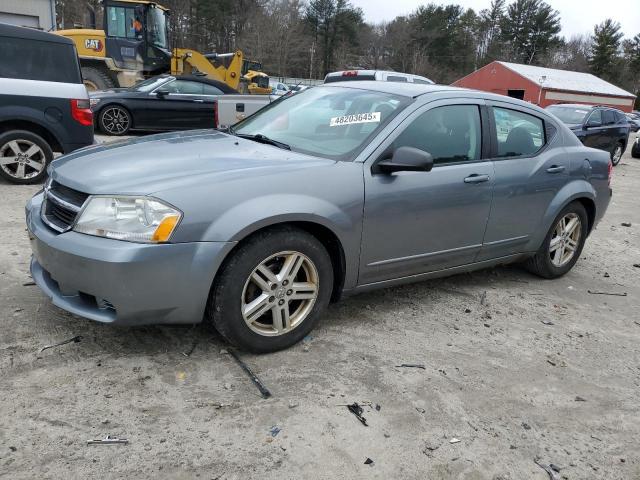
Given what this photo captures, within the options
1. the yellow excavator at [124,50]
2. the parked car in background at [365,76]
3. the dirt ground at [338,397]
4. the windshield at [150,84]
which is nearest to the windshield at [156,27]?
the yellow excavator at [124,50]

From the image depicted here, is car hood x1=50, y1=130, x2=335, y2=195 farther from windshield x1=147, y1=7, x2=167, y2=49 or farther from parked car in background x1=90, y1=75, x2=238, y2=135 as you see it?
windshield x1=147, y1=7, x2=167, y2=49

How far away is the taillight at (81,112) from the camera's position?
22.4 feet

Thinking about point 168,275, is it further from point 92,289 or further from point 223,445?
point 223,445

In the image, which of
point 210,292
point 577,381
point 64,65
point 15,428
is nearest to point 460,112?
point 577,381

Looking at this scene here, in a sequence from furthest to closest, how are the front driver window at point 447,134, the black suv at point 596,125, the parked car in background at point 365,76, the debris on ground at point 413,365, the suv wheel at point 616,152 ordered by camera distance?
the suv wheel at point 616,152 < the black suv at point 596,125 < the parked car in background at point 365,76 < the front driver window at point 447,134 < the debris on ground at point 413,365

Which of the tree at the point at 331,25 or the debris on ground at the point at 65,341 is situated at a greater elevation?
the tree at the point at 331,25

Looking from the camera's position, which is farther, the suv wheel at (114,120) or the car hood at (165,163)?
the suv wheel at (114,120)

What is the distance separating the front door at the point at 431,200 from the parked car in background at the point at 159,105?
915 centimetres

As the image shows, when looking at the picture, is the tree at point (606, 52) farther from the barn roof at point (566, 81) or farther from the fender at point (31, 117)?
the fender at point (31, 117)

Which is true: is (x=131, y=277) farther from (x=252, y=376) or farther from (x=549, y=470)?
(x=549, y=470)

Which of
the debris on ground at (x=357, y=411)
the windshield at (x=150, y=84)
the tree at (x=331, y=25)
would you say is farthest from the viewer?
the tree at (x=331, y=25)

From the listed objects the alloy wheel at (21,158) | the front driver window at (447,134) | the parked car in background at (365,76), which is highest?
the parked car in background at (365,76)

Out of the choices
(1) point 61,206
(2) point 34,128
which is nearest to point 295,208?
(1) point 61,206

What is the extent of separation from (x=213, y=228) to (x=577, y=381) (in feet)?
7.52
